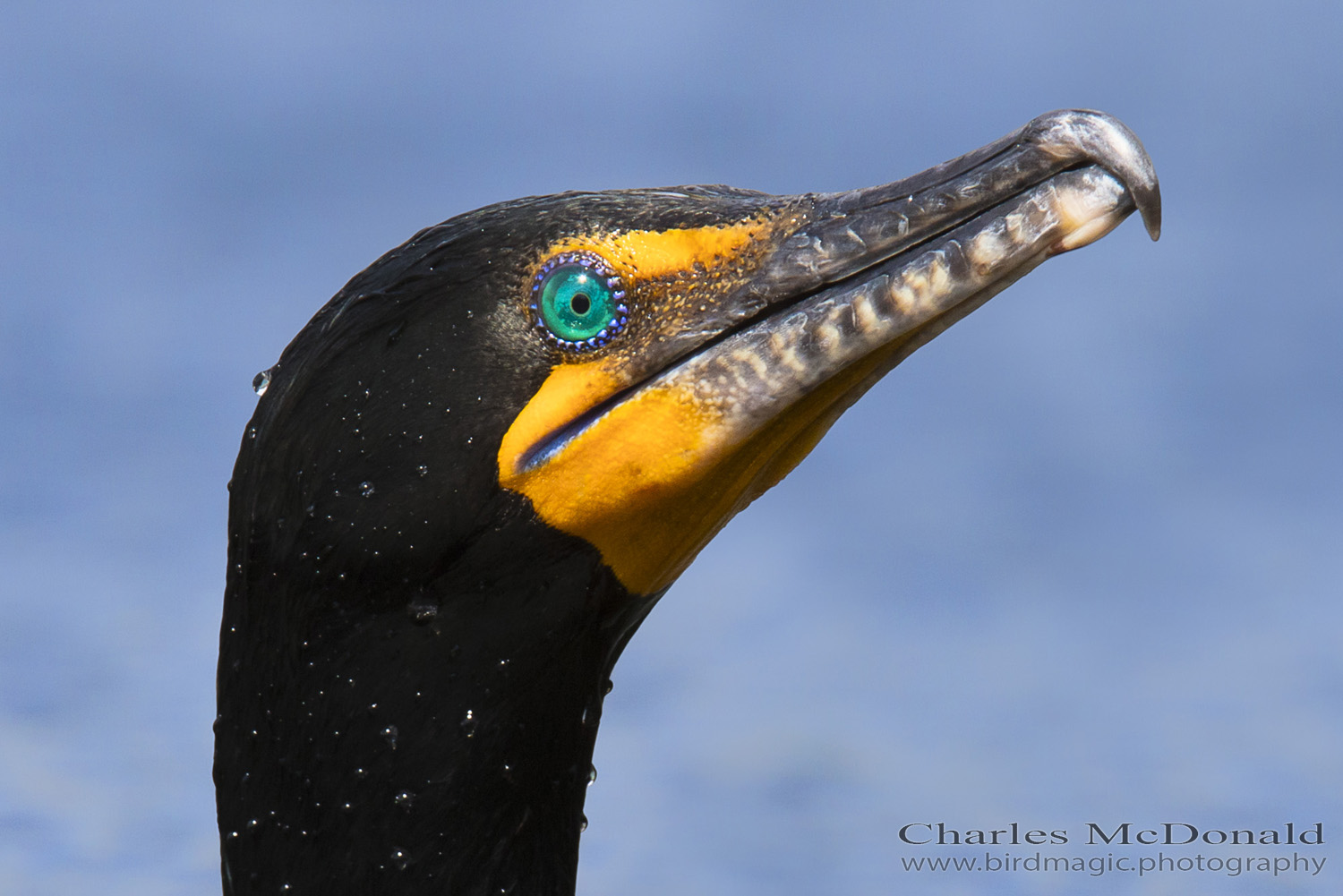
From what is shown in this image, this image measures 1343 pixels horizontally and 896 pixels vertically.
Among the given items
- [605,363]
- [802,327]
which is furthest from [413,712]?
[802,327]

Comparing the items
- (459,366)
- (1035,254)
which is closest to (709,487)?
(459,366)

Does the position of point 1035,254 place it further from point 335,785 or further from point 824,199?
point 335,785

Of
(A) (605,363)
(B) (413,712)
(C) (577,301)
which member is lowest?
(B) (413,712)

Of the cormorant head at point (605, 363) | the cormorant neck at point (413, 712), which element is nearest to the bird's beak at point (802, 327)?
the cormorant head at point (605, 363)

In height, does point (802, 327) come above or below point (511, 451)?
above

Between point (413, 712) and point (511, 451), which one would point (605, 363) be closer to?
point (511, 451)

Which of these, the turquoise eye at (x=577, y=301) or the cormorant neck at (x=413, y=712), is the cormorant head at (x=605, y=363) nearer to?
the turquoise eye at (x=577, y=301)

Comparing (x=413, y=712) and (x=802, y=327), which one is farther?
(x=413, y=712)
